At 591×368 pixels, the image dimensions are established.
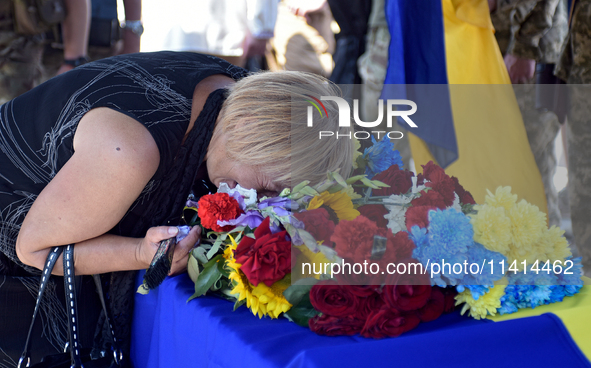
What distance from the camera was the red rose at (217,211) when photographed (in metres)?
0.77

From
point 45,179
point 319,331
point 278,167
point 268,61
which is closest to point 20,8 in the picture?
point 268,61

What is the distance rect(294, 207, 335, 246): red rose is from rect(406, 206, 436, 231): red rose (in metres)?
0.12

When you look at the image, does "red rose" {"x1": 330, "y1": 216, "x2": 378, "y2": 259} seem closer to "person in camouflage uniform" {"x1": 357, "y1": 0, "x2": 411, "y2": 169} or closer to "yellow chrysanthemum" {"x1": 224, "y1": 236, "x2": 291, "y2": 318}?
"yellow chrysanthemum" {"x1": 224, "y1": 236, "x2": 291, "y2": 318}

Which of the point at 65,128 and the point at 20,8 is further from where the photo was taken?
the point at 20,8

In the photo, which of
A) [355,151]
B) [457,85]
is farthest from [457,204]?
[457,85]

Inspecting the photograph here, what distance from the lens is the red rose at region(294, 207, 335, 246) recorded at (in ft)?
2.21

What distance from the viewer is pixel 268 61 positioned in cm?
282

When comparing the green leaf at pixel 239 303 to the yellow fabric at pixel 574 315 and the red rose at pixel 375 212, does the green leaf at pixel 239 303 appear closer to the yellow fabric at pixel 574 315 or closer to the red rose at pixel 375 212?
the red rose at pixel 375 212

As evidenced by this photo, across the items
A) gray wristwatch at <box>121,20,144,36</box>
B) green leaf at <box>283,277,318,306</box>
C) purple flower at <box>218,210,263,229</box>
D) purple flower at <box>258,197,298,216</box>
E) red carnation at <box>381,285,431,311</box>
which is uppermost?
gray wristwatch at <box>121,20,144,36</box>

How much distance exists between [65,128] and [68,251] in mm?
255

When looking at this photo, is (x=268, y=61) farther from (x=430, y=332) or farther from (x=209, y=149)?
(x=430, y=332)

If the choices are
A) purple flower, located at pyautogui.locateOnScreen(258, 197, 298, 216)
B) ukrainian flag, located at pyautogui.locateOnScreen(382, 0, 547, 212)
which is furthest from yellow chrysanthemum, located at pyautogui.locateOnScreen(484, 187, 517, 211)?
ukrainian flag, located at pyautogui.locateOnScreen(382, 0, 547, 212)

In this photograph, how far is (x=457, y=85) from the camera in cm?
167

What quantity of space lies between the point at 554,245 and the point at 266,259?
44 cm
